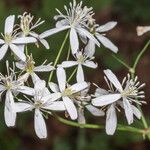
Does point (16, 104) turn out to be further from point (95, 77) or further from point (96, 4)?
point (95, 77)

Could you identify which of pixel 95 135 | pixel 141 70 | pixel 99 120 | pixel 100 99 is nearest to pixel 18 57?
pixel 100 99

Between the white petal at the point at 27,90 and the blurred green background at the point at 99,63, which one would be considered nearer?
the white petal at the point at 27,90

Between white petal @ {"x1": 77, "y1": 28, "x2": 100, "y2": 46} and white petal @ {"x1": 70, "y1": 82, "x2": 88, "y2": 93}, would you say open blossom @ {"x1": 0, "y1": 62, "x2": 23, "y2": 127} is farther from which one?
white petal @ {"x1": 77, "y1": 28, "x2": 100, "y2": 46}

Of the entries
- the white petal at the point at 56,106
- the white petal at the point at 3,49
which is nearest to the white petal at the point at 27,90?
the white petal at the point at 56,106

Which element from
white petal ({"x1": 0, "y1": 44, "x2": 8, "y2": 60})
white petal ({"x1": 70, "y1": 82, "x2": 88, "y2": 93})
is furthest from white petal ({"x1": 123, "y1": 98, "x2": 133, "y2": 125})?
white petal ({"x1": 0, "y1": 44, "x2": 8, "y2": 60})

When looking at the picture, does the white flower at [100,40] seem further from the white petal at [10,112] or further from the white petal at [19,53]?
the white petal at [10,112]

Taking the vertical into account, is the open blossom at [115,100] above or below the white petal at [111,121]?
above
